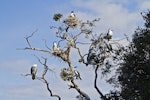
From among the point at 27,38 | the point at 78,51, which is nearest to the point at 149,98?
the point at 78,51

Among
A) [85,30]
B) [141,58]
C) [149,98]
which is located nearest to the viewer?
[149,98]

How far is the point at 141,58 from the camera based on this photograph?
2547 centimetres

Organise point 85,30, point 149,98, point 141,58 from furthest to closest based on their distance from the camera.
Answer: point 85,30 < point 141,58 < point 149,98

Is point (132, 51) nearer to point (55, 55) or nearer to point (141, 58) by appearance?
point (141, 58)

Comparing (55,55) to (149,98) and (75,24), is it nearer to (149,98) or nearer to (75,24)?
(75,24)

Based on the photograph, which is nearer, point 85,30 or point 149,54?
point 149,54

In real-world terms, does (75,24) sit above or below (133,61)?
above

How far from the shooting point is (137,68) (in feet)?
83.5

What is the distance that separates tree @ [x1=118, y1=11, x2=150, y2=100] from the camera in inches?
966

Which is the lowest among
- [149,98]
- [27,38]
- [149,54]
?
[149,98]

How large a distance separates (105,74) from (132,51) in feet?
8.21

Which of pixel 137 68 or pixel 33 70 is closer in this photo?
pixel 137 68

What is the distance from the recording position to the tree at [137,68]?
24.5 m

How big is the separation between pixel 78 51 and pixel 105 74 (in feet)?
8.19
